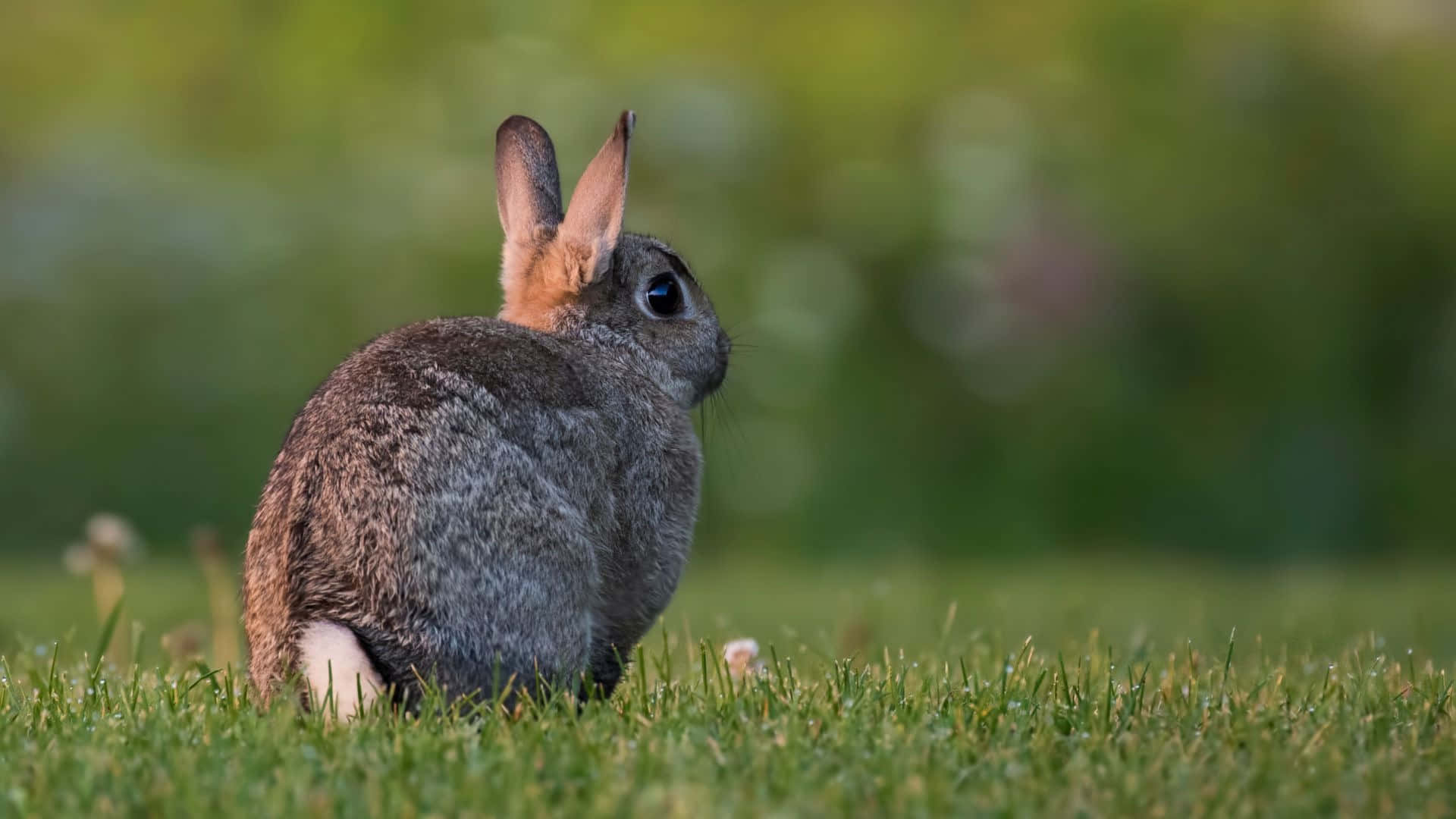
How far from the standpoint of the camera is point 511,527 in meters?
4.31

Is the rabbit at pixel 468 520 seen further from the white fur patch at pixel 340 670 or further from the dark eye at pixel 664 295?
the dark eye at pixel 664 295

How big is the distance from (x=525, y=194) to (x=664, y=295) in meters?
0.67

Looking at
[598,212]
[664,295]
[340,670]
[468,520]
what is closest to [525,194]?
[598,212]

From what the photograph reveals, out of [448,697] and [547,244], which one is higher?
[547,244]

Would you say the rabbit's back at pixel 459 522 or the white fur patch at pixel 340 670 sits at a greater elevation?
the rabbit's back at pixel 459 522

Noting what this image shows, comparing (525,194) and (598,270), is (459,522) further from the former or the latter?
(525,194)

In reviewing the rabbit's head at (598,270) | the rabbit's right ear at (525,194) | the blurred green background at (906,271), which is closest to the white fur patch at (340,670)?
the rabbit's head at (598,270)

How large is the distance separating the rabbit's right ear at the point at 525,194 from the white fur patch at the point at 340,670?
195 cm

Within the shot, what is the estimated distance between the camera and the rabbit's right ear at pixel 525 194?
5.82 m

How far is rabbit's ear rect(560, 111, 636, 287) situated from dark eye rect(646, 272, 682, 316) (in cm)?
28

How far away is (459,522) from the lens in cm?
426

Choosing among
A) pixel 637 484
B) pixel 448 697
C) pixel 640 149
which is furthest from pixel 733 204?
pixel 448 697

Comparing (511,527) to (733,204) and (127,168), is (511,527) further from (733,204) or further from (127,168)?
(127,168)

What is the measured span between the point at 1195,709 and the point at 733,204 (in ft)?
27.7
